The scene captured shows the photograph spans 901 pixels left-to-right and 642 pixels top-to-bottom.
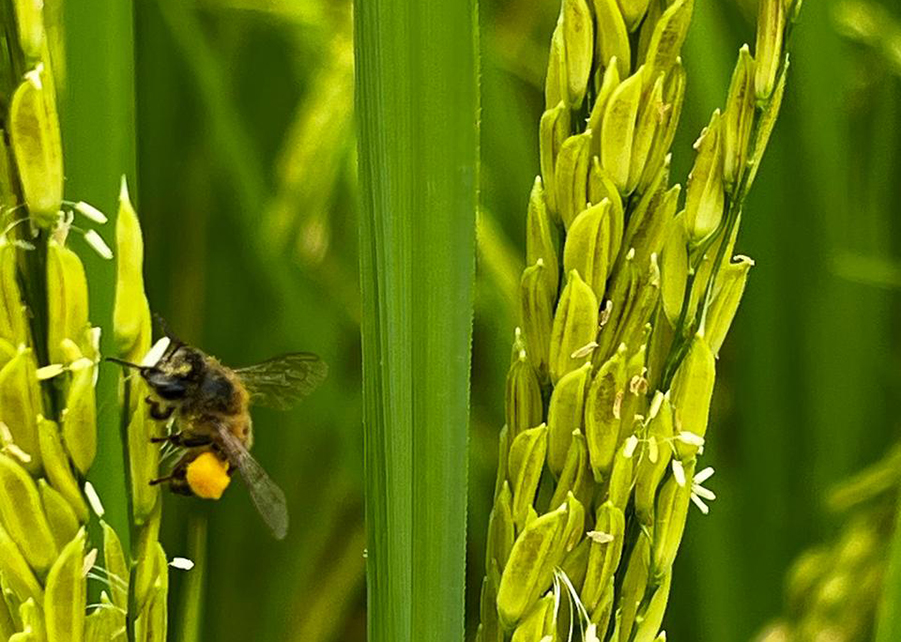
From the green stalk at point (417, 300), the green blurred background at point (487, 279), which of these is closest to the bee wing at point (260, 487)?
the green stalk at point (417, 300)

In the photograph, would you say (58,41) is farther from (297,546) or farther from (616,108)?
(297,546)

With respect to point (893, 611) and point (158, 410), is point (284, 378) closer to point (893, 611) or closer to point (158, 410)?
point (158, 410)

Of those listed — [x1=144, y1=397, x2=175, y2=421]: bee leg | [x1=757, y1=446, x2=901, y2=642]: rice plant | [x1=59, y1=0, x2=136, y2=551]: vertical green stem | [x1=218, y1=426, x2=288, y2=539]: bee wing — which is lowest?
[x1=757, y1=446, x2=901, y2=642]: rice plant

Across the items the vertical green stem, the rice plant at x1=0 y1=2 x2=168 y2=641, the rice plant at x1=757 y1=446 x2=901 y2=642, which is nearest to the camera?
the rice plant at x1=0 y1=2 x2=168 y2=641

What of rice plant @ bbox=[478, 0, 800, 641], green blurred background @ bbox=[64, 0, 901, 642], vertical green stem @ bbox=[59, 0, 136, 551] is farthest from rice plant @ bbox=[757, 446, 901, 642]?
vertical green stem @ bbox=[59, 0, 136, 551]

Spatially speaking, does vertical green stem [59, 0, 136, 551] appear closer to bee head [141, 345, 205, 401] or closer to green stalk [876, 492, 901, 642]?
bee head [141, 345, 205, 401]

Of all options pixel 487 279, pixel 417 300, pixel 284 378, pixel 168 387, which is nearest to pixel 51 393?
pixel 417 300
